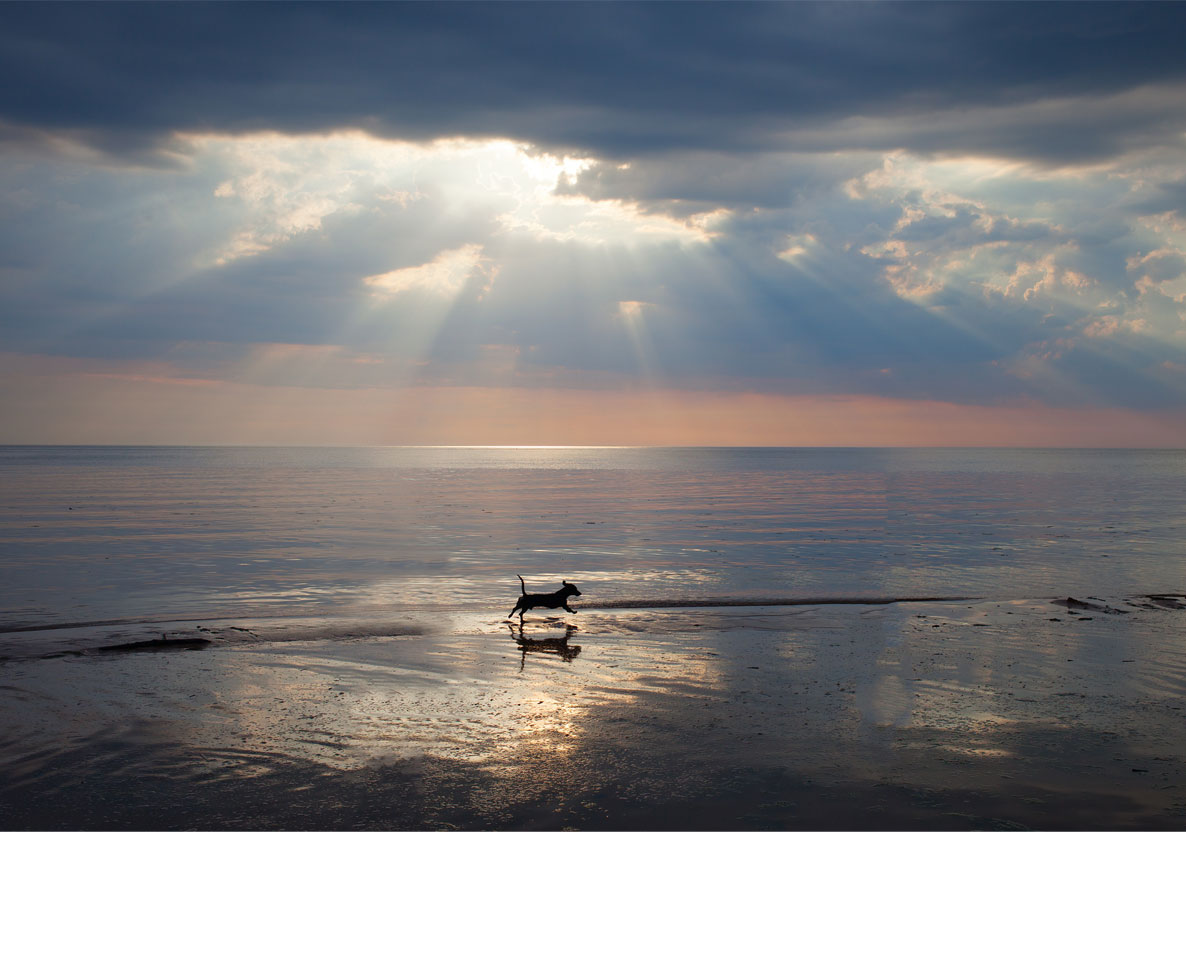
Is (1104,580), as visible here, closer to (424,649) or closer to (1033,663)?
(1033,663)

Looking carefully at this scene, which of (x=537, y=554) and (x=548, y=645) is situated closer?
(x=548, y=645)

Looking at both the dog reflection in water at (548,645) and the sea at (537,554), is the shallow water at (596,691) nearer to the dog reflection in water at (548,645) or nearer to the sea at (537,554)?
the dog reflection in water at (548,645)

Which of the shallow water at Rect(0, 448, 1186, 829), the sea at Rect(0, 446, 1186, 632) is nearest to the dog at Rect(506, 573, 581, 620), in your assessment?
→ the shallow water at Rect(0, 448, 1186, 829)

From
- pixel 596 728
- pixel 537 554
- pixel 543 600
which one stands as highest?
pixel 537 554

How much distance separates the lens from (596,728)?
954cm

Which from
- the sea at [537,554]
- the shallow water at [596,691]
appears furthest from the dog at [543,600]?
the sea at [537,554]

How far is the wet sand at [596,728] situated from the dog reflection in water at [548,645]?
0.09 m

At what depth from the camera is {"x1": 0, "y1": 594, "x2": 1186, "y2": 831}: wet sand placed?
23.8ft

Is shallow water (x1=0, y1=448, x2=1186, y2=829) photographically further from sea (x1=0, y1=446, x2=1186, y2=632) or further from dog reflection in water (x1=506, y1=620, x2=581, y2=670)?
sea (x1=0, y1=446, x2=1186, y2=632)

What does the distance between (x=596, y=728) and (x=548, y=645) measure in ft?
16.9

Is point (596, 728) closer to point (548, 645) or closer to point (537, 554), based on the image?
point (548, 645)

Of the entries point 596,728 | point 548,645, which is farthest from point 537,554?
point 596,728

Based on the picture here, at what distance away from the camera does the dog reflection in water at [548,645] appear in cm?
1372

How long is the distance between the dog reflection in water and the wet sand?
0.09 m
